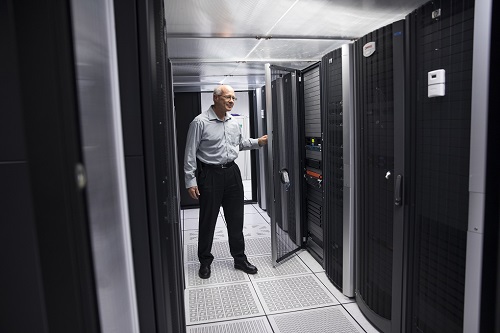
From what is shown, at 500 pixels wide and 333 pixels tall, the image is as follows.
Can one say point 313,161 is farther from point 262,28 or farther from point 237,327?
point 237,327

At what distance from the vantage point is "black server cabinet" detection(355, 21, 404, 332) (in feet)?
6.28

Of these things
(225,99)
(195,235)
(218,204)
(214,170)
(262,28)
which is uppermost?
(262,28)

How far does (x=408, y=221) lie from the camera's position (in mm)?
1875

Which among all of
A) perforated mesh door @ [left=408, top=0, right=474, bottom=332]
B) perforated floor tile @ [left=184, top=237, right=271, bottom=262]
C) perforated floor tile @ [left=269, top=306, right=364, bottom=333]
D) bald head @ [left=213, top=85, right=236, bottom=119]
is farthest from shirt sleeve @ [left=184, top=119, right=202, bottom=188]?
perforated mesh door @ [left=408, top=0, right=474, bottom=332]

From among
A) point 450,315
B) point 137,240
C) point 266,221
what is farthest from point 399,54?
point 266,221

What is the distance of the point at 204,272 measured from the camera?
10.6ft

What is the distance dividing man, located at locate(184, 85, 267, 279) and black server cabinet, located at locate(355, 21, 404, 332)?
125 cm

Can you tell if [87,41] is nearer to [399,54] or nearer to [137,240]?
[137,240]

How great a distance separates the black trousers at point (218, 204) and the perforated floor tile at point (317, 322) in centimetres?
97

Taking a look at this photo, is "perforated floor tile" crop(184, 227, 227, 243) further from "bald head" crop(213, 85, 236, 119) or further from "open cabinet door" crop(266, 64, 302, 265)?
"bald head" crop(213, 85, 236, 119)

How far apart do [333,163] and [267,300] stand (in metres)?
1.27

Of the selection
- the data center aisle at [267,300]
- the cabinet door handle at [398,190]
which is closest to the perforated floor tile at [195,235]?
the data center aisle at [267,300]

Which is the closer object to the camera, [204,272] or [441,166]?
[441,166]

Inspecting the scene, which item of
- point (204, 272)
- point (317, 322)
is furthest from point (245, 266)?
point (317, 322)
